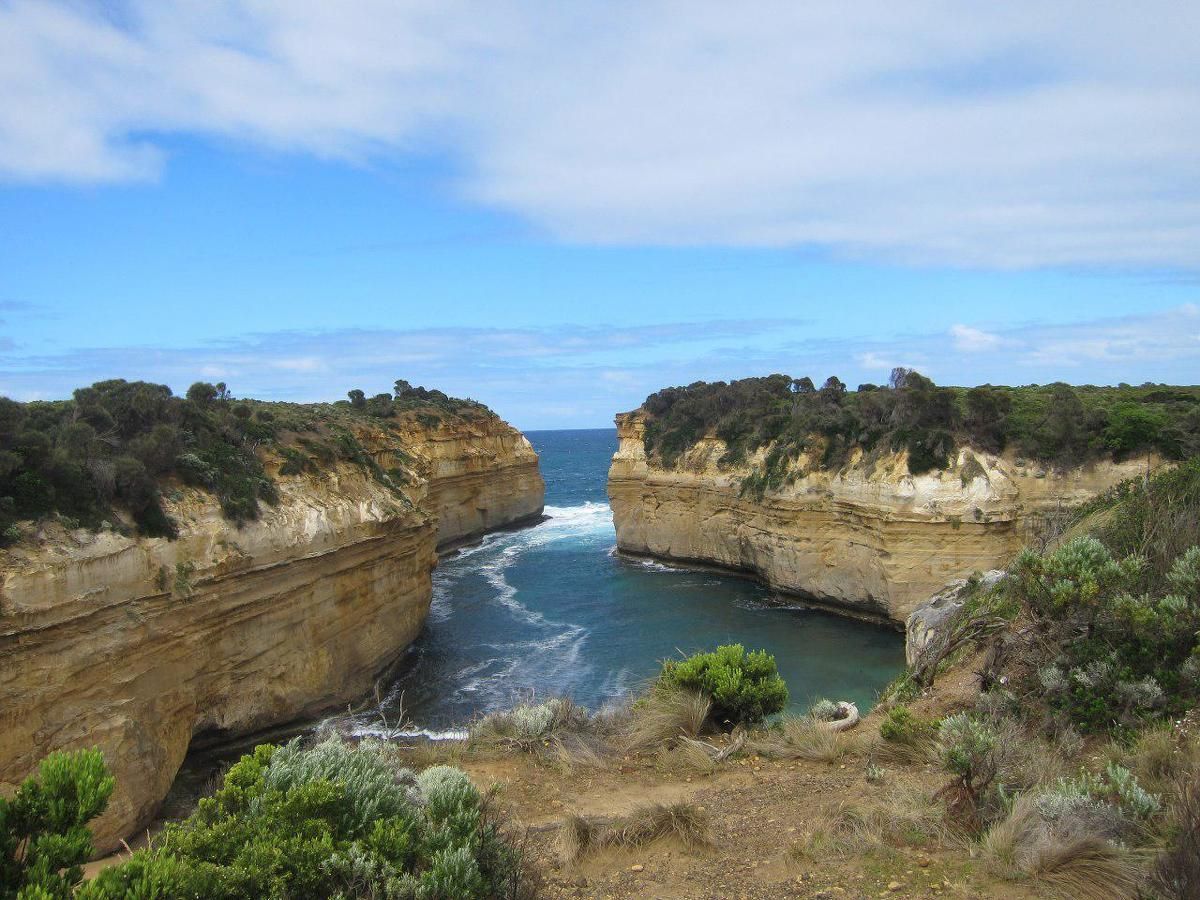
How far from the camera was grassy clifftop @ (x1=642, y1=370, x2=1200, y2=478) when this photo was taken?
23.8 m

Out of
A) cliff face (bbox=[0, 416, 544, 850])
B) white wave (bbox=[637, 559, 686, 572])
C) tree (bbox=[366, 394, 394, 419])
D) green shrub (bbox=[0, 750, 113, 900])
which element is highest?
tree (bbox=[366, 394, 394, 419])

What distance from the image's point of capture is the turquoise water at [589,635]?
19.6 m

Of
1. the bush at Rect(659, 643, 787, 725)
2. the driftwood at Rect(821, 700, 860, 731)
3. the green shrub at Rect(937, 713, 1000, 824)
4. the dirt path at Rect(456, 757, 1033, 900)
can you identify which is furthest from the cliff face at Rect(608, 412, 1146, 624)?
the green shrub at Rect(937, 713, 1000, 824)

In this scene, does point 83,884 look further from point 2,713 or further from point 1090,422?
point 1090,422

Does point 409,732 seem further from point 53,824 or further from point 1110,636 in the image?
point 53,824

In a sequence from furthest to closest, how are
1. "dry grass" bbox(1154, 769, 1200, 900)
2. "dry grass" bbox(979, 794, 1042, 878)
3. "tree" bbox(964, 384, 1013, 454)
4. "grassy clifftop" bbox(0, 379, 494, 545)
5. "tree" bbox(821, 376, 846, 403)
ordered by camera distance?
"tree" bbox(821, 376, 846, 403) → "tree" bbox(964, 384, 1013, 454) → "grassy clifftop" bbox(0, 379, 494, 545) → "dry grass" bbox(979, 794, 1042, 878) → "dry grass" bbox(1154, 769, 1200, 900)

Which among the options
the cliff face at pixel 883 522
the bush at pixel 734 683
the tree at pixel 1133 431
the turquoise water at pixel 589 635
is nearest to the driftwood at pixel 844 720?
the bush at pixel 734 683

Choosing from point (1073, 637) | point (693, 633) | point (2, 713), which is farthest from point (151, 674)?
point (693, 633)

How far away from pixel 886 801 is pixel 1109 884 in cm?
186

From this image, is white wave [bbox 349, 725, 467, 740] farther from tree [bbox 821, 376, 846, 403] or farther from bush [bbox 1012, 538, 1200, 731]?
tree [bbox 821, 376, 846, 403]

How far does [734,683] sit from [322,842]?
253 inches

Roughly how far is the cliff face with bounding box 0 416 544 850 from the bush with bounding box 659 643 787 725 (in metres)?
8.66

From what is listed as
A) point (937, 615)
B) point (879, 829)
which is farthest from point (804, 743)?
point (937, 615)

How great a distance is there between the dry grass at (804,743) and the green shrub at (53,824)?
20.9ft
